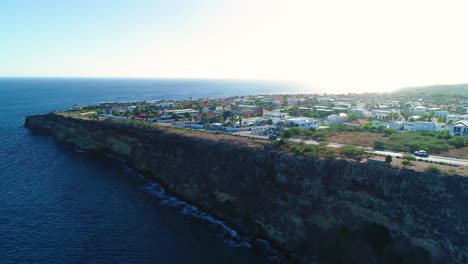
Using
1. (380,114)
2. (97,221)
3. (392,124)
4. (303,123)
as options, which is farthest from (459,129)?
(97,221)

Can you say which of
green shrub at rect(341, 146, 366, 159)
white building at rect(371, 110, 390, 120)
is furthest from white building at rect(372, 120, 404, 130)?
green shrub at rect(341, 146, 366, 159)

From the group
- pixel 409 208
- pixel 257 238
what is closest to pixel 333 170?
pixel 409 208

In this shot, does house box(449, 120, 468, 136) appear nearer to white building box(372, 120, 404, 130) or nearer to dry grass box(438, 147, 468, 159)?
white building box(372, 120, 404, 130)

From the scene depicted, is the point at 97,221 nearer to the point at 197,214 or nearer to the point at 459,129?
the point at 197,214

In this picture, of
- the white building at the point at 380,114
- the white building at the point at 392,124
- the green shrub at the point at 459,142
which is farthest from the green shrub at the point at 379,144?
the white building at the point at 380,114

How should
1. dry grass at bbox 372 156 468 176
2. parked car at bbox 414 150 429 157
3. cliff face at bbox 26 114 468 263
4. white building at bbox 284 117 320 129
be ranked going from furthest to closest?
1. white building at bbox 284 117 320 129
2. parked car at bbox 414 150 429 157
3. dry grass at bbox 372 156 468 176
4. cliff face at bbox 26 114 468 263

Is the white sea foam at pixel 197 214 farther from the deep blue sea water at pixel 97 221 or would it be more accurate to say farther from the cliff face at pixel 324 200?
the cliff face at pixel 324 200
